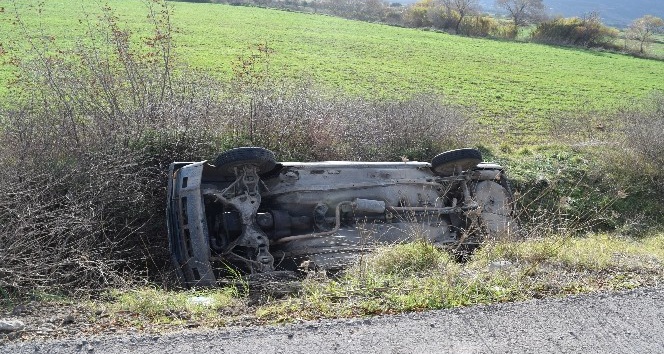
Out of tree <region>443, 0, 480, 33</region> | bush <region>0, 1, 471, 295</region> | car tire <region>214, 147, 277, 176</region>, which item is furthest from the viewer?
tree <region>443, 0, 480, 33</region>

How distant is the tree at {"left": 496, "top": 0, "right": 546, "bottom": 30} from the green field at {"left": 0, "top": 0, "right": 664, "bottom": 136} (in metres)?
15.1

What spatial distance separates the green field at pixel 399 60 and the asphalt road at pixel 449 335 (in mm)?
10646

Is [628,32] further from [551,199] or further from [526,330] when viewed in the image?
[526,330]

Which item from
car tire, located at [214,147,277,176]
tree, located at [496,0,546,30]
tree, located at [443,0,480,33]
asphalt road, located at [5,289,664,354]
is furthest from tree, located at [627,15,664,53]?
asphalt road, located at [5,289,664,354]

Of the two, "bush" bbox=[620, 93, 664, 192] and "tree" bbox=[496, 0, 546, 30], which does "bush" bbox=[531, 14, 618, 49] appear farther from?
"bush" bbox=[620, 93, 664, 192]

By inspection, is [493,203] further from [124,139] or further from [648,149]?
[648,149]

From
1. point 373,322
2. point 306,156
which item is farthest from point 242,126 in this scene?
point 373,322

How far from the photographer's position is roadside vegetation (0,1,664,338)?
15.8 feet

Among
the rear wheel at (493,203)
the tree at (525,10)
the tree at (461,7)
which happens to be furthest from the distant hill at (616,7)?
the rear wheel at (493,203)

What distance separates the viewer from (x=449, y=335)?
13.2 ft

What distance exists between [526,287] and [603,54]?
150 ft

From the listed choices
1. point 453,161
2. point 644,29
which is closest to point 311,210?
point 453,161

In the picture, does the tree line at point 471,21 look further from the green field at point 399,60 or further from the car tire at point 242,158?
the car tire at point 242,158

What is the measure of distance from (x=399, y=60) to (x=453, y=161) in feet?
74.5
